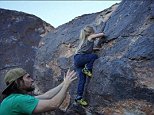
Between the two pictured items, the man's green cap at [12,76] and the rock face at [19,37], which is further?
the rock face at [19,37]

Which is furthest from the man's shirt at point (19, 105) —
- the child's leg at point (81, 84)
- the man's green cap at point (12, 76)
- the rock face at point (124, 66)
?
the child's leg at point (81, 84)

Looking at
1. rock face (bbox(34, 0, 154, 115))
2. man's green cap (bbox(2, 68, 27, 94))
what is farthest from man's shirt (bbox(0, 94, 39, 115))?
rock face (bbox(34, 0, 154, 115))

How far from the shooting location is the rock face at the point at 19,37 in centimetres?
1170

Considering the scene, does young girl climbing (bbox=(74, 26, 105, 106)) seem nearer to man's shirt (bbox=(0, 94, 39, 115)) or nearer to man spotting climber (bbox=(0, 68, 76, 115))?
man spotting climber (bbox=(0, 68, 76, 115))

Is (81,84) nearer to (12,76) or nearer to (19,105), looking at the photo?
(12,76)

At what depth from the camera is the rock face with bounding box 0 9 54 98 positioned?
11.7 meters

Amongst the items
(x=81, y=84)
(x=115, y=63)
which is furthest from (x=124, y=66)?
(x=81, y=84)

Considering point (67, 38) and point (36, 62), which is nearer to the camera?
point (67, 38)

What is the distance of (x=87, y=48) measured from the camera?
22.6 ft

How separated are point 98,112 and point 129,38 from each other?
1.84 m

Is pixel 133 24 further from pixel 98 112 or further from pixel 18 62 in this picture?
pixel 18 62

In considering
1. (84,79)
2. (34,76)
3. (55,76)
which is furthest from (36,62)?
(84,79)

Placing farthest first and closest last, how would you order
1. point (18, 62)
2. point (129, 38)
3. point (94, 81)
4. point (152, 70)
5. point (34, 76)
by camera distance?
point (18, 62), point (34, 76), point (94, 81), point (129, 38), point (152, 70)

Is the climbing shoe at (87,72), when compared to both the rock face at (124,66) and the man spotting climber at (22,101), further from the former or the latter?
the man spotting climber at (22,101)
